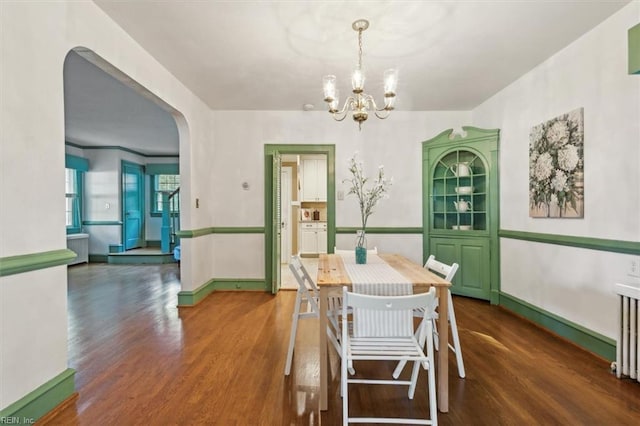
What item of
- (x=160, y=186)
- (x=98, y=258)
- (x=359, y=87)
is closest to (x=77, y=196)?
(x=98, y=258)

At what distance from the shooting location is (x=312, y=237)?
7918mm

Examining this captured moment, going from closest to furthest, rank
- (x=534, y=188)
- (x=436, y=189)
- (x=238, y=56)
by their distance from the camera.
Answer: (x=238, y=56)
(x=534, y=188)
(x=436, y=189)

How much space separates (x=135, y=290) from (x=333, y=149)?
3.77 meters

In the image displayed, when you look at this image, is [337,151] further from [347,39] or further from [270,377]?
[270,377]

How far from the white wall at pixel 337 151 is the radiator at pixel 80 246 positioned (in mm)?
4456

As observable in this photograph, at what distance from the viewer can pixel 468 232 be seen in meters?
4.34

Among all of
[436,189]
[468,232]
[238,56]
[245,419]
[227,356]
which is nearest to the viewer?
[245,419]

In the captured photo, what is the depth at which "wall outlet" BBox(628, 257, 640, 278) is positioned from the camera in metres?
2.30

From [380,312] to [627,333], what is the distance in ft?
6.10

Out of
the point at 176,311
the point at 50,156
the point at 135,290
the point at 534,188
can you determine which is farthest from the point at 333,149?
the point at 135,290

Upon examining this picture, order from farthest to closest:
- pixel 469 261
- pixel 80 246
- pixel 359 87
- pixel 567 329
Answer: pixel 80 246
pixel 469 261
pixel 567 329
pixel 359 87

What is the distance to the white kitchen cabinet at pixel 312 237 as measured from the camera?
25.9ft

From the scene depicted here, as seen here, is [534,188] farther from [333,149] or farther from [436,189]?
[333,149]

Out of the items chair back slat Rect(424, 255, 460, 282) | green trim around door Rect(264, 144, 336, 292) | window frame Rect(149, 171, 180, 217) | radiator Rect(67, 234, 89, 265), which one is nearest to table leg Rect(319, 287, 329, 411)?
chair back slat Rect(424, 255, 460, 282)
